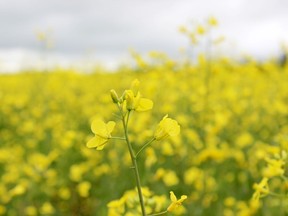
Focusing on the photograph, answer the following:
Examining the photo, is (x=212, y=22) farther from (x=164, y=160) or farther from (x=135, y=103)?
(x=135, y=103)

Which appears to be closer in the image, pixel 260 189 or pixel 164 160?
pixel 260 189

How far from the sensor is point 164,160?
3840 millimetres

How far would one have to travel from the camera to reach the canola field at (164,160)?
2908 mm

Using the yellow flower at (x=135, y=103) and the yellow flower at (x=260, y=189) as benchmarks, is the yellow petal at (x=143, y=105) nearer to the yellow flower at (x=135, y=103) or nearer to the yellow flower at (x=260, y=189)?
the yellow flower at (x=135, y=103)

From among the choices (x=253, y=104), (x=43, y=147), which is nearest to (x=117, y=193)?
(x=43, y=147)

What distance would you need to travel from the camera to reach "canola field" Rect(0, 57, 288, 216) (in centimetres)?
291

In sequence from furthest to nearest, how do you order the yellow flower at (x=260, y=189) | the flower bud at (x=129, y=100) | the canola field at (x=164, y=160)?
the canola field at (x=164, y=160) < the yellow flower at (x=260, y=189) < the flower bud at (x=129, y=100)

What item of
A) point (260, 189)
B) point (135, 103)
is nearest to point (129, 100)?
point (135, 103)

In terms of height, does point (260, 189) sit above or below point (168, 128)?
below

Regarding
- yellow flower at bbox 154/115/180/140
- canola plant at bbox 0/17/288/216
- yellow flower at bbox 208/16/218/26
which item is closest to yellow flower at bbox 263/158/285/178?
canola plant at bbox 0/17/288/216

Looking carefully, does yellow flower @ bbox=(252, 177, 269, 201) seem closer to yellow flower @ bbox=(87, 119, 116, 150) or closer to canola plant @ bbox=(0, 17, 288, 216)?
canola plant @ bbox=(0, 17, 288, 216)

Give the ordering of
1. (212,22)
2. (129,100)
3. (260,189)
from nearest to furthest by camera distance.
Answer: (129,100) → (260,189) → (212,22)

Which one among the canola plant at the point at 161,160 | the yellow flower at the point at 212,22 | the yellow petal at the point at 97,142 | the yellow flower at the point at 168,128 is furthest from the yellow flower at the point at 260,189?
the yellow flower at the point at 212,22

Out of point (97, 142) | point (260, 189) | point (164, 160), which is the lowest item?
point (164, 160)
